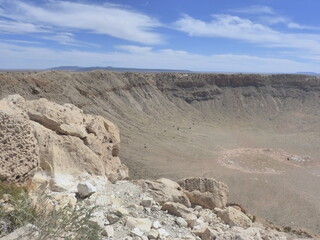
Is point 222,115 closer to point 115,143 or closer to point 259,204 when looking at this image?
point 259,204

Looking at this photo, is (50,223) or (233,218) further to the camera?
(233,218)

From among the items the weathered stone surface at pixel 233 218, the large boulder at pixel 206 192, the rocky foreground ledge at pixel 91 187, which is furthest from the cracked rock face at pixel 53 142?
the weathered stone surface at pixel 233 218

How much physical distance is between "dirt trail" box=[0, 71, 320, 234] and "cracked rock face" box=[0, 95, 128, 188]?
1644 cm

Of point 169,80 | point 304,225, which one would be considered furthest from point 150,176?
point 169,80

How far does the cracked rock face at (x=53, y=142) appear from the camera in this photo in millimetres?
9516

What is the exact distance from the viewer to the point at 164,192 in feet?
41.1

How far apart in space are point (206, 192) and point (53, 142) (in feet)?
21.2

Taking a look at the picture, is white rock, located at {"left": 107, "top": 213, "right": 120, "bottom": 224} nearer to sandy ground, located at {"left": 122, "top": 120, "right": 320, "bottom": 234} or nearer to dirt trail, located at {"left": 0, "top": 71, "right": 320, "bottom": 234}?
sandy ground, located at {"left": 122, "top": 120, "right": 320, "bottom": 234}

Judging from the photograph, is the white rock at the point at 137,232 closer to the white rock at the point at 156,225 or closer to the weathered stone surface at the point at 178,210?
the white rock at the point at 156,225

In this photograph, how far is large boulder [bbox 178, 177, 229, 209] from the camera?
1403 centimetres

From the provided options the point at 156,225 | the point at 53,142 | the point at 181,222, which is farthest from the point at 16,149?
the point at 181,222

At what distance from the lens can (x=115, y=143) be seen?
714 inches

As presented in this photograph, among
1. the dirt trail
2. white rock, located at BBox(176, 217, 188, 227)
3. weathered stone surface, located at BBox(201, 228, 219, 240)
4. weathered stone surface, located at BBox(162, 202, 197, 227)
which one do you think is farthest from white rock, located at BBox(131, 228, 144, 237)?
the dirt trail

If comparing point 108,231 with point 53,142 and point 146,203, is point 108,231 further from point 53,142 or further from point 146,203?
point 53,142
